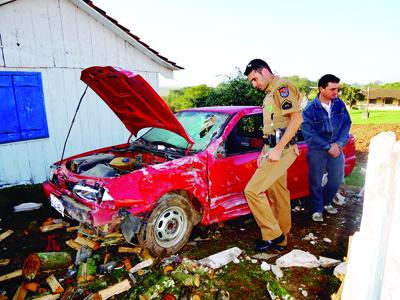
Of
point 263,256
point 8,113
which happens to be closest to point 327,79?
point 263,256

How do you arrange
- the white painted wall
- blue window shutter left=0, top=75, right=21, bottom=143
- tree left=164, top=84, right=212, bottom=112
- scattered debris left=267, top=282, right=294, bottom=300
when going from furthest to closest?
tree left=164, top=84, right=212, bottom=112, the white painted wall, blue window shutter left=0, top=75, right=21, bottom=143, scattered debris left=267, top=282, right=294, bottom=300

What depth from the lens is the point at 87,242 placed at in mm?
3574

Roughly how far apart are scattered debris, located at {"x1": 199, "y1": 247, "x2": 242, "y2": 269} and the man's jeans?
165 cm

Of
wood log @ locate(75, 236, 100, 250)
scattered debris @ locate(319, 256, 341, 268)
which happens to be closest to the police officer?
scattered debris @ locate(319, 256, 341, 268)

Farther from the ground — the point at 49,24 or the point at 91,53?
the point at 49,24

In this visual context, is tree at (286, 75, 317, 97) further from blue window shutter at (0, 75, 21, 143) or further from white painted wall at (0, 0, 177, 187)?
blue window shutter at (0, 75, 21, 143)

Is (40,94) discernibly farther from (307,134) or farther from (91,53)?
(307,134)

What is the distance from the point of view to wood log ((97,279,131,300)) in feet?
8.74

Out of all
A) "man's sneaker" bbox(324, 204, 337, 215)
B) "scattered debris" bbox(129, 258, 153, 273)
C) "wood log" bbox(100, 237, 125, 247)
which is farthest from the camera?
"man's sneaker" bbox(324, 204, 337, 215)

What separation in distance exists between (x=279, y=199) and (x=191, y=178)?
116 centimetres

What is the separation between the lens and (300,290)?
111 inches

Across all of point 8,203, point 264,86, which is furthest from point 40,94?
point 264,86

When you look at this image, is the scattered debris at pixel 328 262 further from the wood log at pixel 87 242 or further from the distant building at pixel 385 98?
the distant building at pixel 385 98

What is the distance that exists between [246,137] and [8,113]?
4693 mm
